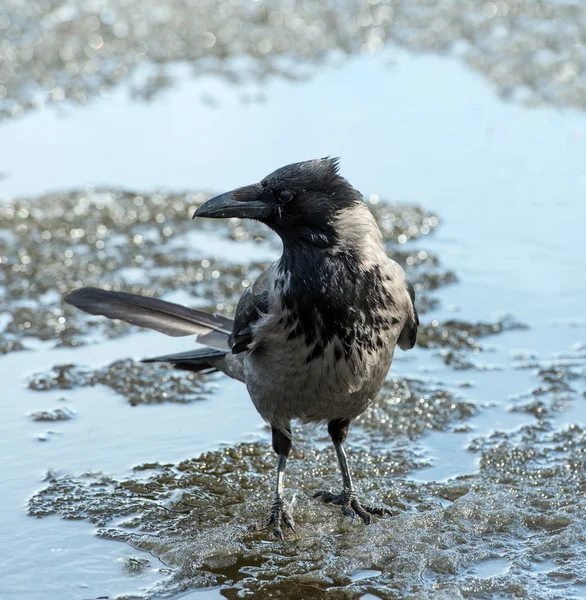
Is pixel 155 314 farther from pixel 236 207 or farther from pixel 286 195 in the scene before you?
pixel 286 195

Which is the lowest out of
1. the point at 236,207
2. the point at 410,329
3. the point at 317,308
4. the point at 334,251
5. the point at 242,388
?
the point at 242,388

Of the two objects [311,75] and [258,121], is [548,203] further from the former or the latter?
[311,75]

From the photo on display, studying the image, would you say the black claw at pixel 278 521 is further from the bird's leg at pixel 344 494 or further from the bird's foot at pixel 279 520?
→ the bird's leg at pixel 344 494

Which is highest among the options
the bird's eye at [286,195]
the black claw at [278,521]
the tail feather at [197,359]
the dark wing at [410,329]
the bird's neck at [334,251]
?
the bird's eye at [286,195]

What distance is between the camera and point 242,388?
222 inches

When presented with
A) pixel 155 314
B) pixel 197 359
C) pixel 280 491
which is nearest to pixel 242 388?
pixel 197 359

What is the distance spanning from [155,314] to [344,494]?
4.55 feet

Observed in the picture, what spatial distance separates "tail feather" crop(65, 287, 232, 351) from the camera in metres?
5.04

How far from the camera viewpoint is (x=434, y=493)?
4484mm

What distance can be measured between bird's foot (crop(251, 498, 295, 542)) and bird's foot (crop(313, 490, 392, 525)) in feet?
0.76

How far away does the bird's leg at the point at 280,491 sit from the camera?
4.24 metres

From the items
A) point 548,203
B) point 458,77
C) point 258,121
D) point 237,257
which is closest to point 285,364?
point 237,257

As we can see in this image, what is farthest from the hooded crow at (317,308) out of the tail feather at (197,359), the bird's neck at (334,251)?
the tail feather at (197,359)

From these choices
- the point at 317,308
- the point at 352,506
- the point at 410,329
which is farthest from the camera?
the point at 410,329
